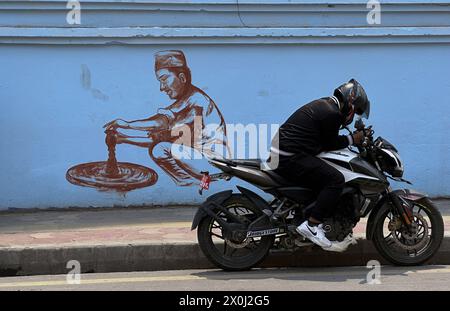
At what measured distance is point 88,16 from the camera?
7773mm

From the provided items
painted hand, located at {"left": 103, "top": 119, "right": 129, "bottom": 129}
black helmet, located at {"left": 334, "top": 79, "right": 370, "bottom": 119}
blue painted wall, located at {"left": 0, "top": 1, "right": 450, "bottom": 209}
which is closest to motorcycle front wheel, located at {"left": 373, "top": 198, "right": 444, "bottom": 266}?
black helmet, located at {"left": 334, "top": 79, "right": 370, "bottom": 119}

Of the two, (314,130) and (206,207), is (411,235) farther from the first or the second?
(206,207)

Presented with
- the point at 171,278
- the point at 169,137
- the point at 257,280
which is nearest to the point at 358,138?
the point at 257,280

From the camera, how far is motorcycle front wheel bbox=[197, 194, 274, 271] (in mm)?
5562

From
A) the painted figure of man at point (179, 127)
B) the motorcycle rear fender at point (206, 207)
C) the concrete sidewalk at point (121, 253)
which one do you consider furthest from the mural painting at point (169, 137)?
the motorcycle rear fender at point (206, 207)

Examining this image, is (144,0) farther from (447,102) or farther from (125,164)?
(447,102)

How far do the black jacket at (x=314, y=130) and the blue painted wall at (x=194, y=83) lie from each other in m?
2.49

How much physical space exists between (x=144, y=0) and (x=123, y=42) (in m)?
0.61

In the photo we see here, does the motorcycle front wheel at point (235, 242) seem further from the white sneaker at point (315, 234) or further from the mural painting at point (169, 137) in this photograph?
the mural painting at point (169, 137)

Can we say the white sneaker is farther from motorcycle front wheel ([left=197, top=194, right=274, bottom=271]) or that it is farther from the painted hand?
the painted hand

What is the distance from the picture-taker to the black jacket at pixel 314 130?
5.41 meters

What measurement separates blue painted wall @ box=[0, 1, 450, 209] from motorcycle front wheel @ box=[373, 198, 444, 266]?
2.62 meters

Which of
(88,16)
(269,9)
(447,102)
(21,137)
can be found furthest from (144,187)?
(447,102)

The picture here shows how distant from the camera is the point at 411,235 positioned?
5.63m
